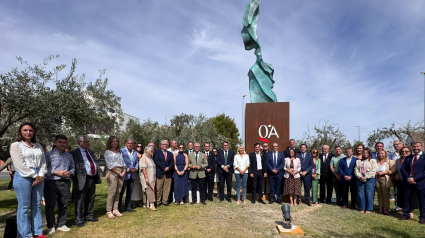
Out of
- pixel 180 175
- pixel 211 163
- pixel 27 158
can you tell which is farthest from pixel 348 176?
pixel 27 158

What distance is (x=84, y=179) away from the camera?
16.5 ft

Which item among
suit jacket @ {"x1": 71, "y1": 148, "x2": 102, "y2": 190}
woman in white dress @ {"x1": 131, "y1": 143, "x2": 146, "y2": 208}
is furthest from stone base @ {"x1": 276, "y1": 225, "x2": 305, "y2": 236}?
suit jacket @ {"x1": 71, "y1": 148, "x2": 102, "y2": 190}

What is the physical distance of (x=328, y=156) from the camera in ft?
25.6

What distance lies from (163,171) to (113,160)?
5.76 feet

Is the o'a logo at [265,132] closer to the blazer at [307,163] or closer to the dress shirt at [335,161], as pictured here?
the blazer at [307,163]

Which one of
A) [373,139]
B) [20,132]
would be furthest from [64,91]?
[373,139]

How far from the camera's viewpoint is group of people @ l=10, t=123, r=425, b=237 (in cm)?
423

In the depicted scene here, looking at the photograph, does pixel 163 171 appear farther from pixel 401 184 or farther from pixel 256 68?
pixel 401 184

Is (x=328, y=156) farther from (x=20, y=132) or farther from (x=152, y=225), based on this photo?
(x=20, y=132)

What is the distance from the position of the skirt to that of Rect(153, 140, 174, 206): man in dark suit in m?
3.21

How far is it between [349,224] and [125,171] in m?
4.88

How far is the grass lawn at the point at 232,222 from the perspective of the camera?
4805mm

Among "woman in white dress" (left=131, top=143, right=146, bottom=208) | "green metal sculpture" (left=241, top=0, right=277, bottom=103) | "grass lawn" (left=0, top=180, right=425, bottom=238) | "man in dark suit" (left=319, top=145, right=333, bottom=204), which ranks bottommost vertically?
"grass lawn" (left=0, top=180, right=425, bottom=238)

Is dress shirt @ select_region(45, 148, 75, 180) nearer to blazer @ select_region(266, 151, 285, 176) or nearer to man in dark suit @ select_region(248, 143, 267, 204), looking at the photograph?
man in dark suit @ select_region(248, 143, 267, 204)
